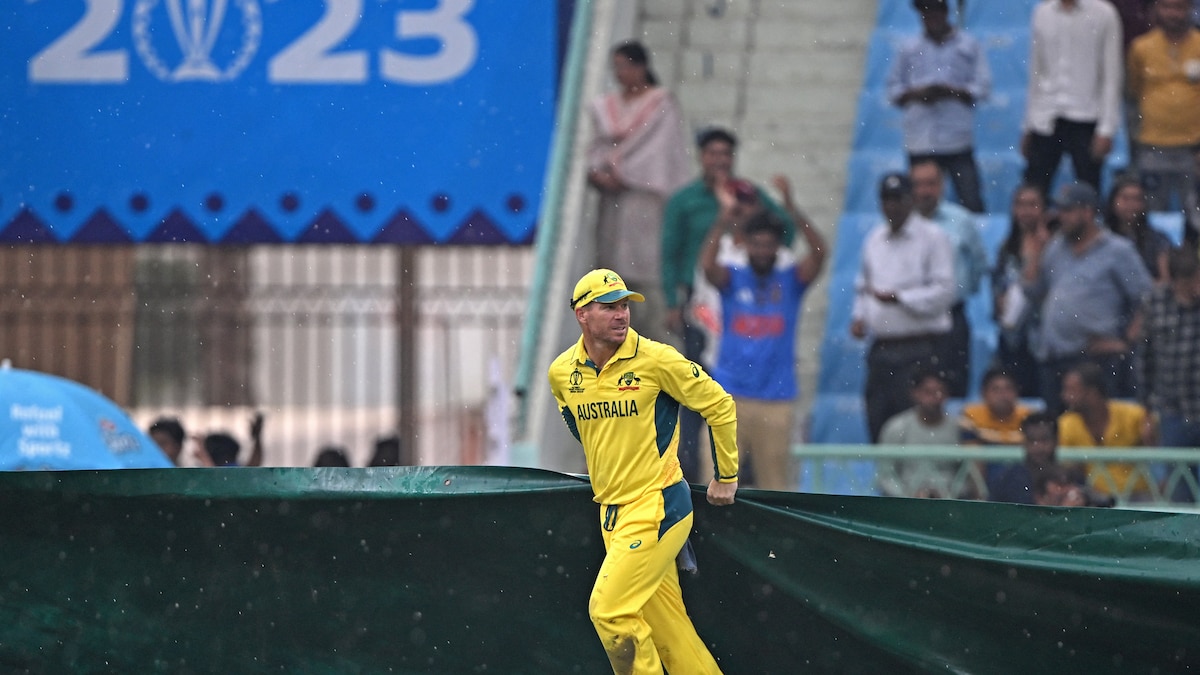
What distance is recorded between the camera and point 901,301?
35.0 ft

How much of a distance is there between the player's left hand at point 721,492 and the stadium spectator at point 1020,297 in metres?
5.24

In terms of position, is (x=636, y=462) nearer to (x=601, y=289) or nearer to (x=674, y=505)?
(x=674, y=505)

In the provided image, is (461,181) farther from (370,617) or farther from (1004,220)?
(370,617)

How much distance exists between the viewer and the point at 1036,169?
11.7m

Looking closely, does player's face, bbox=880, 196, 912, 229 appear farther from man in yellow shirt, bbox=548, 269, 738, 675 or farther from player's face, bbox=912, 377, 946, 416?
man in yellow shirt, bbox=548, 269, 738, 675

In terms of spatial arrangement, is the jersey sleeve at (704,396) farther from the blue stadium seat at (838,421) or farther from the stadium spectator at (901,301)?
the blue stadium seat at (838,421)

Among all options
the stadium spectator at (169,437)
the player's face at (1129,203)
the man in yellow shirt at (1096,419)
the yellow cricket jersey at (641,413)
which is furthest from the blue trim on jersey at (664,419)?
the stadium spectator at (169,437)

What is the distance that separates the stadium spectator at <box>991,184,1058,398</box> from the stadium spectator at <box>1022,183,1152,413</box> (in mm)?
225

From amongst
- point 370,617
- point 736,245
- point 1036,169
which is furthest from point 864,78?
point 370,617

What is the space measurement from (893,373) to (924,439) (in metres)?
0.54

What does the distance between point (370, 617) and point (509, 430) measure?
5861mm

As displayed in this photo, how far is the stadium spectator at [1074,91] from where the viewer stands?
37.9 ft

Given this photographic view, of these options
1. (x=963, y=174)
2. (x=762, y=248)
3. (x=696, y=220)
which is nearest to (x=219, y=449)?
(x=696, y=220)

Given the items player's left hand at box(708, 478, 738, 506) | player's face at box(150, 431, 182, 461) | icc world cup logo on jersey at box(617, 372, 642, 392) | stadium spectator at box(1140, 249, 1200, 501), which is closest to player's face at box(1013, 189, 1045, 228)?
stadium spectator at box(1140, 249, 1200, 501)
